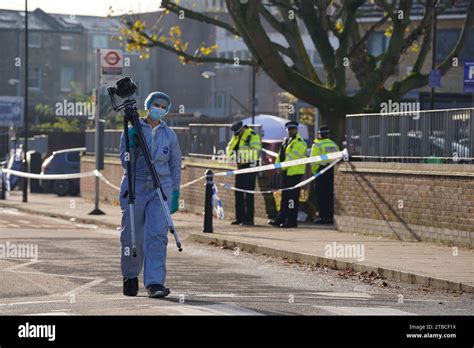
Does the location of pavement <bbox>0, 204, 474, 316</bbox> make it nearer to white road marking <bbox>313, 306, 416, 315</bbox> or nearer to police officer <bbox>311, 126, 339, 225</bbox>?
white road marking <bbox>313, 306, 416, 315</bbox>

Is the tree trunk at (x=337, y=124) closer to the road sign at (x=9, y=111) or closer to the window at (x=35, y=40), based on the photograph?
the road sign at (x=9, y=111)

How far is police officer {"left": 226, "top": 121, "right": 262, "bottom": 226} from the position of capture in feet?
82.6

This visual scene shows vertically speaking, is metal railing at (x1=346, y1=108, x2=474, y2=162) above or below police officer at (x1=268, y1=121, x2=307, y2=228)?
above

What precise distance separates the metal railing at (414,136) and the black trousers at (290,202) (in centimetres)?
150

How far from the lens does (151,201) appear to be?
43.0 ft

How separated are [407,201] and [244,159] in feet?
16.3

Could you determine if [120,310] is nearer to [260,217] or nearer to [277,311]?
[277,311]

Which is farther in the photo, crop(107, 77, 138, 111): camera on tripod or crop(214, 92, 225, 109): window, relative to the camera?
crop(214, 92, 225, 109): window

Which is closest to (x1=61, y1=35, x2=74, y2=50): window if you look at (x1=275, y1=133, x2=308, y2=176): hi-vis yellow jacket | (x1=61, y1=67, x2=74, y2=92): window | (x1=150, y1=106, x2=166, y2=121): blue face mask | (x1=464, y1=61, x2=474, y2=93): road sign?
(x1=61, y1=67, x2=74, y2=92): window

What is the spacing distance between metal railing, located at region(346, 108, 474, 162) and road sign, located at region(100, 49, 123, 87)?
776 centimetres

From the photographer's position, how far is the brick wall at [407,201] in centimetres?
1955

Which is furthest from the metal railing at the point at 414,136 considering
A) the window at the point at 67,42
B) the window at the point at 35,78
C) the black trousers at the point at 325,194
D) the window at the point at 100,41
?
the window at the point at 100,41

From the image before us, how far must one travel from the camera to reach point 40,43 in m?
85.3
